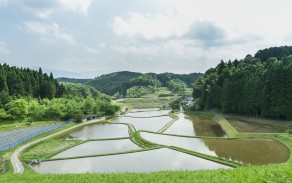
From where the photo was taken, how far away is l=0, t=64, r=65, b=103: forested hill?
79.9 meters

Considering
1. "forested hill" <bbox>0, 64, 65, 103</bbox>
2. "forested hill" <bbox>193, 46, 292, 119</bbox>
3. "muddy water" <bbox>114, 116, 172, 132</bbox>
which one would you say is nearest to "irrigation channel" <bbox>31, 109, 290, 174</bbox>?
"muddy water" <bbox>114, 116, 172, 132</bbox>

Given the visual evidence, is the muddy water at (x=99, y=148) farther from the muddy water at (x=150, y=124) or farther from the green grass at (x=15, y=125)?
the green grass at (x=15, y=125)

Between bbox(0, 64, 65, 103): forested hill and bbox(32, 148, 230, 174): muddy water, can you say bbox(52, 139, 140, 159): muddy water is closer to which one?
bbox(32, 148, 230, 174): muddy water

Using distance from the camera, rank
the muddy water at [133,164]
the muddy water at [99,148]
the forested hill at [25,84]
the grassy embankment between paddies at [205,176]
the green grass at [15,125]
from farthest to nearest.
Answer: the forested hill at [25,84] → the green grass at [15,125] → the muddy water at [99,148] → the muddy water at [133,164] → the grassy embankment between paddies at [205,176]

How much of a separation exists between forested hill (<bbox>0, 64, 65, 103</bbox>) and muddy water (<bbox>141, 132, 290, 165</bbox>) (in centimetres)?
5357

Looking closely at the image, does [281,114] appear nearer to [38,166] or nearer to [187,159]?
[187,159]

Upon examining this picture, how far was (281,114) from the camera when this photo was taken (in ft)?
178

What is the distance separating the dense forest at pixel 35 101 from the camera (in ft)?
228

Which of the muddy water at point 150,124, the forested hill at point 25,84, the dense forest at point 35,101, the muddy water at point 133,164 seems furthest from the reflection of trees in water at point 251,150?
the forested hill at point 25,84

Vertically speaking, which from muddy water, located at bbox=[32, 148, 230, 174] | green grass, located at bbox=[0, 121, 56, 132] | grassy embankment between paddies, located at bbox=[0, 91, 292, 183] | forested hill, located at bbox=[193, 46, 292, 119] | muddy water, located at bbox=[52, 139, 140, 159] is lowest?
muddy water, located at bbox=[52, 139, 140, 159]

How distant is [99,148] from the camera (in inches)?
1626

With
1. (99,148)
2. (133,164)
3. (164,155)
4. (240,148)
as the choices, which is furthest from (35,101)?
(240,148)

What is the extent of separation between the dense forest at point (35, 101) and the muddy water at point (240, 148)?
3994 cm

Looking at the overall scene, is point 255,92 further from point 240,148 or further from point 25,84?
point 25,84
